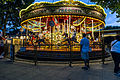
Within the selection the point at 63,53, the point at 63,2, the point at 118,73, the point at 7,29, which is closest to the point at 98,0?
the point at 63,2

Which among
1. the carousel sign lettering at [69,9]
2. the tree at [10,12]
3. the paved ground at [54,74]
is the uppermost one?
the tree at [10,12]

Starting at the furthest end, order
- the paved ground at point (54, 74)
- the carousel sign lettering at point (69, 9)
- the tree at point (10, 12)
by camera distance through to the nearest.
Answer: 1. the tree at point (10, 12)
2. the carousel sign lettering at point (69, 9)
3. the paved ground at point (54, 74)

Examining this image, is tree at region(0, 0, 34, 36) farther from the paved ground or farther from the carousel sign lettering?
the paved ground

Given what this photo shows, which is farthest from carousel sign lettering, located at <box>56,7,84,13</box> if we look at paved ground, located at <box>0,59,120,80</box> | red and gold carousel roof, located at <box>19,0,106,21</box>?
paved ground, located at <box>0,59,120,80</box>

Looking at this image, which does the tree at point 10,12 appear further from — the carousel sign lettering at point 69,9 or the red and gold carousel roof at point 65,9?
the carousel sign lettering at point 69,9

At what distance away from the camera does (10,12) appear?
20.5 m

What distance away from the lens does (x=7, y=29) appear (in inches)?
880

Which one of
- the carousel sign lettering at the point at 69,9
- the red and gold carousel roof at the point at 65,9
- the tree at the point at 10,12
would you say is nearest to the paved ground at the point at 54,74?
the red and gold carousel roof at the point at 65,9

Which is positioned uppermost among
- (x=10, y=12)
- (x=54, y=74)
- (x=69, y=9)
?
(x=10, y=12)

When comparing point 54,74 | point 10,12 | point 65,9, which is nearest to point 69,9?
point 65,9

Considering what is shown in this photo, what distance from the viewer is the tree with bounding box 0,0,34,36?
64.6 feet

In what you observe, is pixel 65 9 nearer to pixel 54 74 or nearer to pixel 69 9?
pixel 69 9

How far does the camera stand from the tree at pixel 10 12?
64.6 feet

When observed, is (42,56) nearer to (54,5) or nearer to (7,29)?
(54,5)
